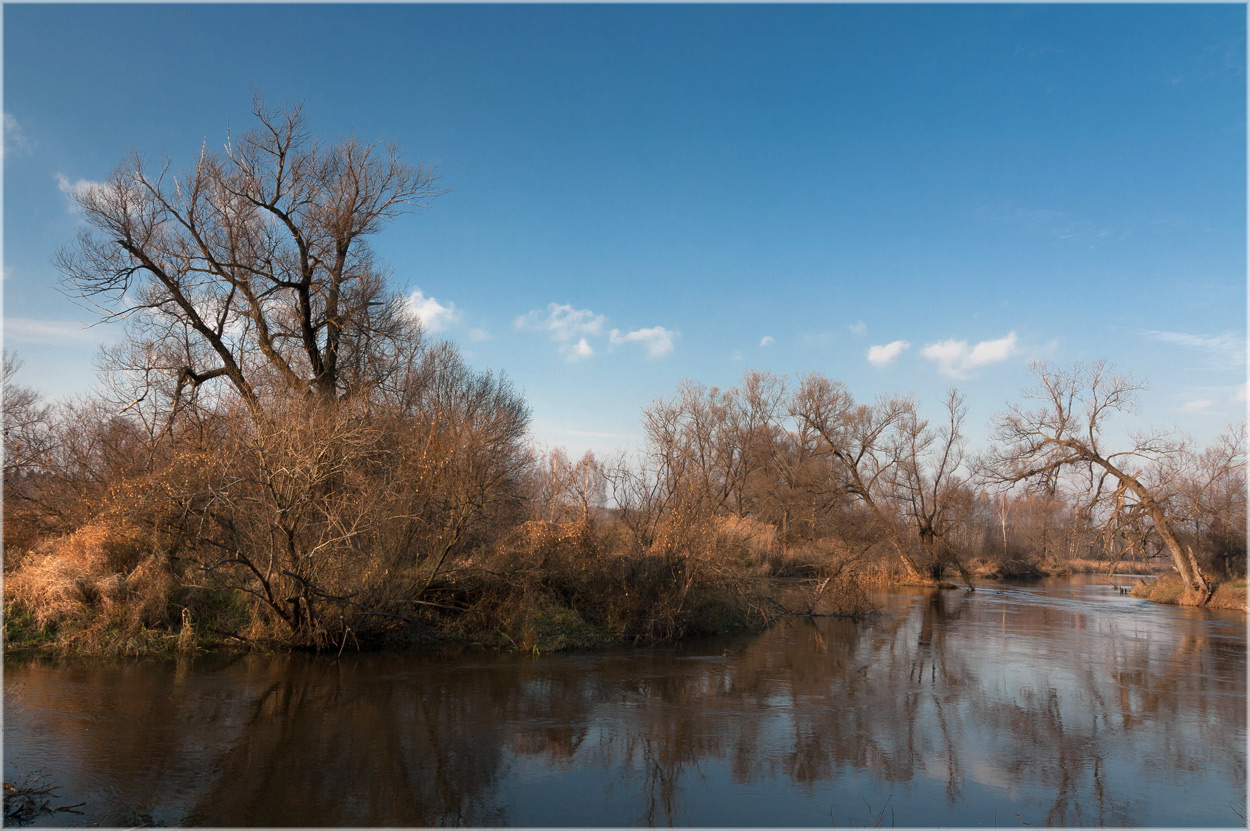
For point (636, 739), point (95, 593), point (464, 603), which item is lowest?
point (636, 739)

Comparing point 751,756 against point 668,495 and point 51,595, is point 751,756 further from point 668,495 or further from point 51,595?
point 51,595

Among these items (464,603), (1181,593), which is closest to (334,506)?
(464,603)

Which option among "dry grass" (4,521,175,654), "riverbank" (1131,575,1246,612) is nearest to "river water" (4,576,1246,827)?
"dry grass" (4,521,175,654)

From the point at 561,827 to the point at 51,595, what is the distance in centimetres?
1193

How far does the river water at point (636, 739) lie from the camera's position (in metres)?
6.80

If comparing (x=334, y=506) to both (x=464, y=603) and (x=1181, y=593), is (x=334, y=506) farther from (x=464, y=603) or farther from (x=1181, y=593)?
(x=1181, y=593)

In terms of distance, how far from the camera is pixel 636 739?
8.91 m

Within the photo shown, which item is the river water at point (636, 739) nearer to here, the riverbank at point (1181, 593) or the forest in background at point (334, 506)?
the forest in background at point (334, 506)

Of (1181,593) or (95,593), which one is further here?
(1181,593)

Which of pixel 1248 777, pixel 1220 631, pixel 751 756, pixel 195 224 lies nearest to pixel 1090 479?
pixel 1220 631

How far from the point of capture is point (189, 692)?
1027 centimetres

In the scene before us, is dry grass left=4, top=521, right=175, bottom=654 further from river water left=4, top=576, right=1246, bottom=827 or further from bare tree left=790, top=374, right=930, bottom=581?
bare tree left=790, top=374, right=930, bottom=581

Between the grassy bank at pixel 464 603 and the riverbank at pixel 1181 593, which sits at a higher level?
the grassy bank at pixel 464 603

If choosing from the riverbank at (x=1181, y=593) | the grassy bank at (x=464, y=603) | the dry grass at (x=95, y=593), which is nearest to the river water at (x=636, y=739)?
the grassy bank at (x=464, y=603)
